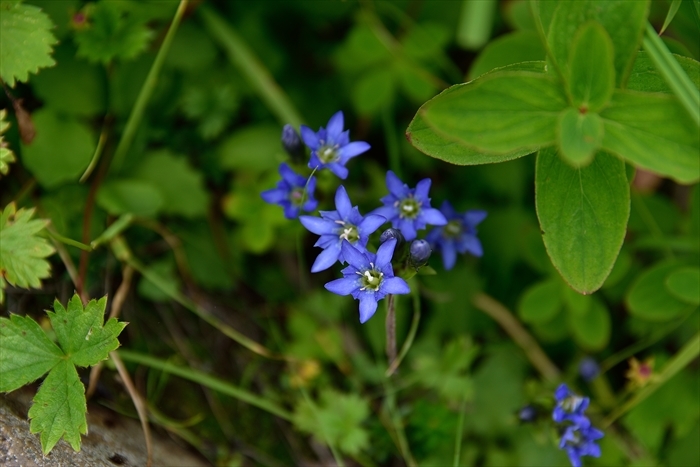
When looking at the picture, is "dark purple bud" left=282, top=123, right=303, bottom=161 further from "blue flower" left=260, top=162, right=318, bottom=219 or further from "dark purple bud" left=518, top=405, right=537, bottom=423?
"dark purple bud" left=518, top=405, right=537, bottom=423

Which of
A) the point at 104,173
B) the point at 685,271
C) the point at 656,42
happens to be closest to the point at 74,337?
the point at 104,173

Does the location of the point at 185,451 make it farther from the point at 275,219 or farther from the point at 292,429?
the point at 275,219

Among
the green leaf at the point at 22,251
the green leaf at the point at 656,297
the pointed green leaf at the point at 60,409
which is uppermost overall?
the green leaf at the point at 656,297

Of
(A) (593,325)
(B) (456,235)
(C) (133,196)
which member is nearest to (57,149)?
(C) (133,196)

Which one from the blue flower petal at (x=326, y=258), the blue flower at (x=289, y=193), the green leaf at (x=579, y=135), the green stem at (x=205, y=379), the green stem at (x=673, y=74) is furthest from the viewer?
the green stem at (x=205, y=379)

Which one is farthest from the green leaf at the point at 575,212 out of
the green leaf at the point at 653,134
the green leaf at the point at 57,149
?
the green leaf at the point at 57,149

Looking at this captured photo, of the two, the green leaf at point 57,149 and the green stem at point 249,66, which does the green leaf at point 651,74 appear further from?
the green leaf at point 57,149

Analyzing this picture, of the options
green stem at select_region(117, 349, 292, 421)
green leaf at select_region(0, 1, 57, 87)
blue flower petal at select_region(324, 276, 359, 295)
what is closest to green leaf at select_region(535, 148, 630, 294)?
blue flower petal at select_region(324, 276, 359, 295)
